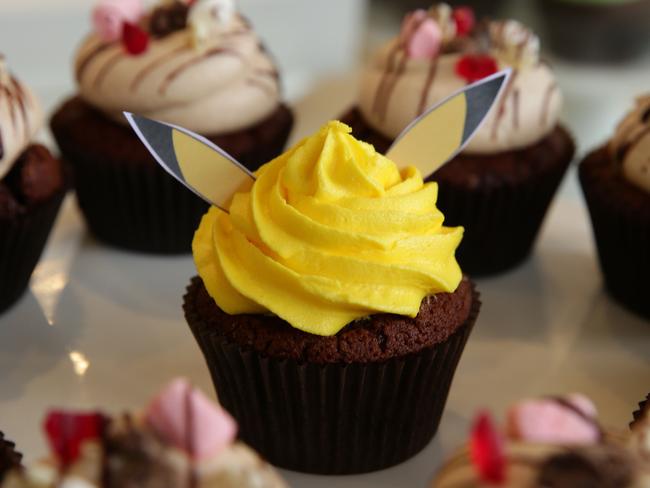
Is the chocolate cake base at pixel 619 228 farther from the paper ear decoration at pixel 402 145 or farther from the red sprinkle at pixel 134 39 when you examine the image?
the red sprinkle at pixel 134 39

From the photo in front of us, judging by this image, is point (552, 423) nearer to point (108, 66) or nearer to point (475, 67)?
point (475, 67)

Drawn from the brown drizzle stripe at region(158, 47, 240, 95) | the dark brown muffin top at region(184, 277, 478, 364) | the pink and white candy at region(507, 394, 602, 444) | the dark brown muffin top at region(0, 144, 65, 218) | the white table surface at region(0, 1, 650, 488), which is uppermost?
the pink and white candy at region(507, 394, 602, 444)

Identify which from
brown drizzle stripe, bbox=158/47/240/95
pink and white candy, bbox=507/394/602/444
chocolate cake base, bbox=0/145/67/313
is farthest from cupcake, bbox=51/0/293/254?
pink and white candy, bbox=507/394/602/444

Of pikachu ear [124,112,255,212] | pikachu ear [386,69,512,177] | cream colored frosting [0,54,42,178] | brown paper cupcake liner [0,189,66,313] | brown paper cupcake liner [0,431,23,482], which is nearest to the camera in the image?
brown paper cupcake liner [0,431,23,482]

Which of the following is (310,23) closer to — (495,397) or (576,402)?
(495,397)

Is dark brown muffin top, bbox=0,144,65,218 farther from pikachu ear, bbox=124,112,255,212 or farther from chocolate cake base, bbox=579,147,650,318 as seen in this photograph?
chocolate cake base, bbox=579,147,650,318

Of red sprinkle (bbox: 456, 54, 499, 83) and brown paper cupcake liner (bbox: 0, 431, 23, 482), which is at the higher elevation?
red sprinkle (bbox: 456, 54, 499, 83)
